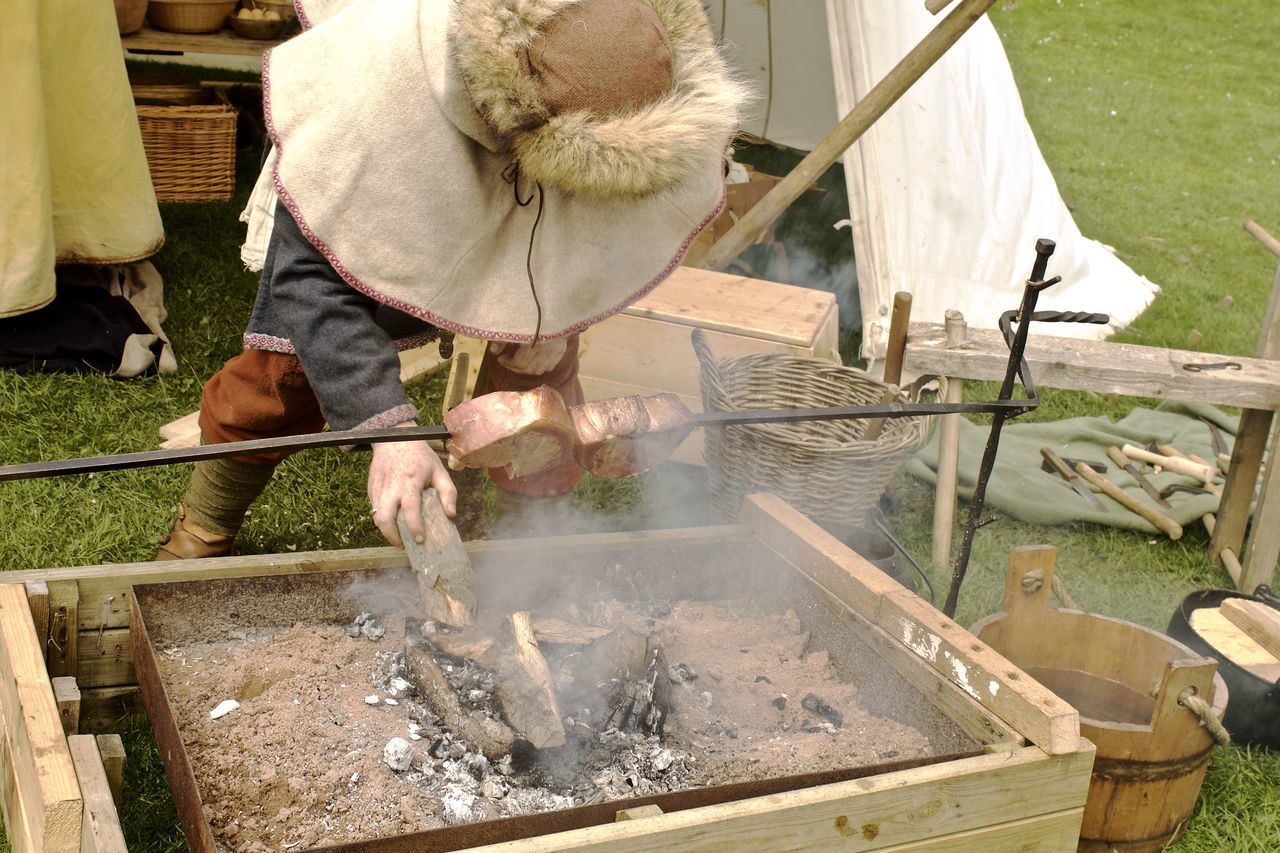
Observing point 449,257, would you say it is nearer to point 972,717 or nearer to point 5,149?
point 972,717

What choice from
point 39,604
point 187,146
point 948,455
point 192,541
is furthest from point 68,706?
point 187,146

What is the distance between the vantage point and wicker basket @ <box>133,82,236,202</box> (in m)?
4.72

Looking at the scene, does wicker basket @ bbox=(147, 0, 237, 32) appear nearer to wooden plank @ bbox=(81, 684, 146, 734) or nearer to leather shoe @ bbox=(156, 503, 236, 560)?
leather shoe @ bbox=(156, 503, 236, 560)

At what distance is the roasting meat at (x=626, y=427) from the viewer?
6.03 feet

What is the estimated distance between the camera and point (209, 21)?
5.02 metres

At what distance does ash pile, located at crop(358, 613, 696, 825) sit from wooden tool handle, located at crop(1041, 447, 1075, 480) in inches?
82.4

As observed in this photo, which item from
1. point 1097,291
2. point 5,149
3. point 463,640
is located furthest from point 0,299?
point 1097,291

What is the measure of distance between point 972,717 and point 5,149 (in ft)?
9.95

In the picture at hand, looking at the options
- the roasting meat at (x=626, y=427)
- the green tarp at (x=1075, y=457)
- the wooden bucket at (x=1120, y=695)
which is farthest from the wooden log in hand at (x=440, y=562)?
the green tarp at (x=1075, y=457)

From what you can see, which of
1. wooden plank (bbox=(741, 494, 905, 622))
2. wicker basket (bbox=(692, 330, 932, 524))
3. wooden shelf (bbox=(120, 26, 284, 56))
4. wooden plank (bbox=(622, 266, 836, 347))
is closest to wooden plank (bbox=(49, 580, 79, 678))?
wooden plank (bbox=(741, 494, 905, 622))

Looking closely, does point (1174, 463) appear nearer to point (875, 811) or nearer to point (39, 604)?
point (875, 811)

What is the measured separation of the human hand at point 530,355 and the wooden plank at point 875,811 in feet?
3.91

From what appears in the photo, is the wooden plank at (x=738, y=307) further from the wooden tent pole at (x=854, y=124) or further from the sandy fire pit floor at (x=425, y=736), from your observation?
the sandy fire pit floor at (x=425, y=736)

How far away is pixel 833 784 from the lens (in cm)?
156
